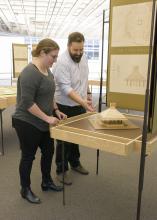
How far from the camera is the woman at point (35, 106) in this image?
5.62 ft

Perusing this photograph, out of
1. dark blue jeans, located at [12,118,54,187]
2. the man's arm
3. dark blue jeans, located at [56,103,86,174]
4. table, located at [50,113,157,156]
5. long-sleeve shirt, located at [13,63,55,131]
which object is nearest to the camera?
table, located at [50,113,157,156]

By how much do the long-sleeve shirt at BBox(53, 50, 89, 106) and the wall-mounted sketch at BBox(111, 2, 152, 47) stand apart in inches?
18.1

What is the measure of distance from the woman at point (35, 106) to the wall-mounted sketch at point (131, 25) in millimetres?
412

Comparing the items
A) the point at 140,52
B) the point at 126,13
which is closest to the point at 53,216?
the point at 140,52

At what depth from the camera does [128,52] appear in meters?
1.71

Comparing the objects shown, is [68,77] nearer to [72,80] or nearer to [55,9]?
[72,80]

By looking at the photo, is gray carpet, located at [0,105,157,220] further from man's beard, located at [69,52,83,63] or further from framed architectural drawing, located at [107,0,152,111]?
man's beard, located at [69,52,83,63]

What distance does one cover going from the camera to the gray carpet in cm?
188

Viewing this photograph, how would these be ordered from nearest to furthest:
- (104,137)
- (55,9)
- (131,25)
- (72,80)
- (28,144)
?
(104,137)
(131,25)
(28,144)
(72,80)
(55,9)

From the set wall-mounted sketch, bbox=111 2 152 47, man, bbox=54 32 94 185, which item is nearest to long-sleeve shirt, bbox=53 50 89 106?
man, bbox=54 32 94 185

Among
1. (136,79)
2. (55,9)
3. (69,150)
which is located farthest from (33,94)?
(55,9)

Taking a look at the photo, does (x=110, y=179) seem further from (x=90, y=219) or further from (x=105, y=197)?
(x=90, y=219)

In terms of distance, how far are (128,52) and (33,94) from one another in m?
0.65

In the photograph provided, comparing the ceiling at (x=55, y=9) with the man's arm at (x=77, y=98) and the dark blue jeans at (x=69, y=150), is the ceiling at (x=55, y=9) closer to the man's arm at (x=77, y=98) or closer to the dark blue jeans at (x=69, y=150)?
the dark blue jeans at (x=69, y=150)
